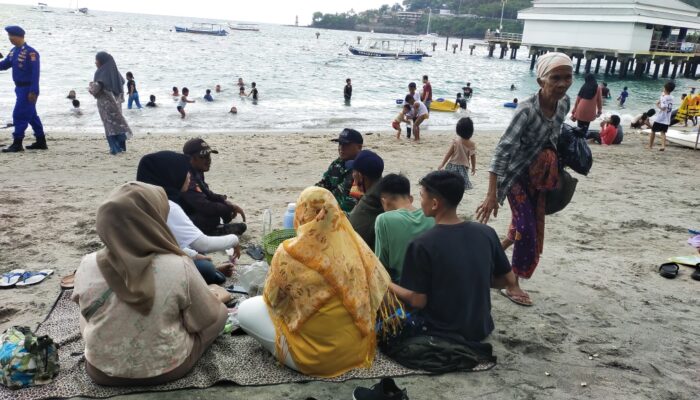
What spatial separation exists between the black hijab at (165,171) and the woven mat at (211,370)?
110cm

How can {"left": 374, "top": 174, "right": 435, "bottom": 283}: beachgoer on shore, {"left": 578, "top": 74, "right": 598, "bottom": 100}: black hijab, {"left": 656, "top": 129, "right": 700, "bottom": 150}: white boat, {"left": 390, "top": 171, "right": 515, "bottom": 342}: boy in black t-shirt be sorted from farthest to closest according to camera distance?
{"left": 656, "top": 129, "right": 700, "bottom": 150}: white boat
{"left": 578, "top": 74, "right": 598, "bottom": 100}: black hijab
{"left": 374, "top": 174, "right": 435, "bottom": 283}: beachgoer on shore
{"left": 390, "top": 171, "right": 515, "bottom": 342}: boy in black t-shirt

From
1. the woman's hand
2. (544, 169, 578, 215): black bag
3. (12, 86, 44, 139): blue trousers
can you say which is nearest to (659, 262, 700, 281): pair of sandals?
(544, 169, 578, 215): black bag

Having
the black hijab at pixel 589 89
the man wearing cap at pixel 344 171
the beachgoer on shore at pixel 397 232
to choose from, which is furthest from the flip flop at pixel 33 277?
the black hijab at pixel 589 89

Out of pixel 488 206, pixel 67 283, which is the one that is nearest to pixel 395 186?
pixel 488 206

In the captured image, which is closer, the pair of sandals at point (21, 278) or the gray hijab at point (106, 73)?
the pair of sandals at point (21, 278)

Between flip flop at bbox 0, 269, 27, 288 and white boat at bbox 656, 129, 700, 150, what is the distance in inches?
503

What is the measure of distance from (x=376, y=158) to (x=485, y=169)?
5.77 meters

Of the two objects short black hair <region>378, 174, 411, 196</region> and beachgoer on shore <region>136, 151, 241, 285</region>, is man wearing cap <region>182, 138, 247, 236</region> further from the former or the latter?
short black hair <region>378, 174, 411, 196</region>

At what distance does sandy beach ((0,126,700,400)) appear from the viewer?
294 centimetres

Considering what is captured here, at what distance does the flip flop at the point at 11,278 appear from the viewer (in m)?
3.93

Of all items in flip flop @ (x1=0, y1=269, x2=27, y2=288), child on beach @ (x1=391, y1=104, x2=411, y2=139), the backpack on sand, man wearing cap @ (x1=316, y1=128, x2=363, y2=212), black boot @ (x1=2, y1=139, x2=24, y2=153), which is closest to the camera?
the backpack on sand

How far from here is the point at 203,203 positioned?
450 cm

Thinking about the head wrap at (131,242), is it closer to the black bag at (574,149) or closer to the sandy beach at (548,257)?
the sandy beach at (548,257)

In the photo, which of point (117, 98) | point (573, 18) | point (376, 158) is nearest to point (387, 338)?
point (376, 158)
